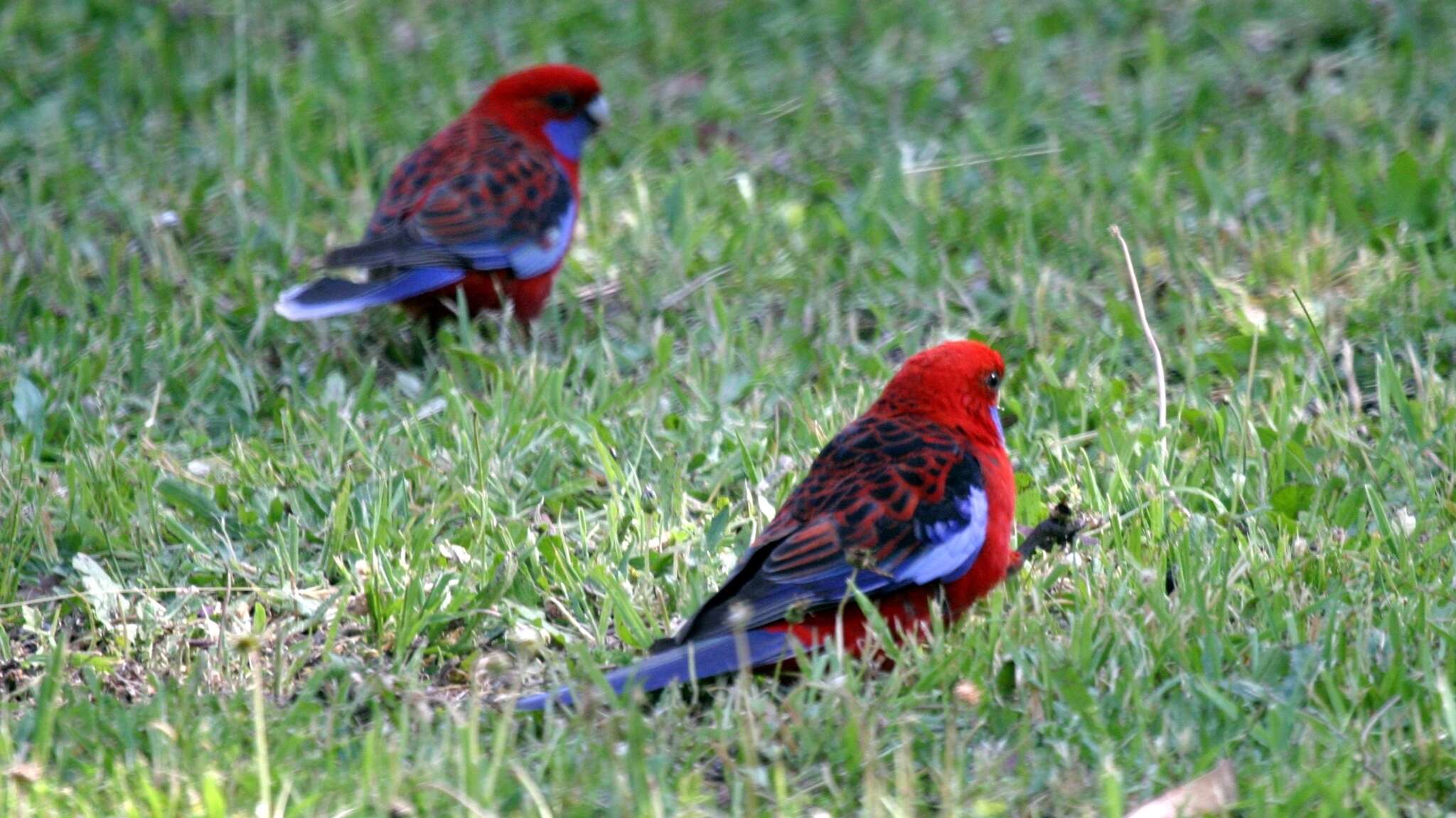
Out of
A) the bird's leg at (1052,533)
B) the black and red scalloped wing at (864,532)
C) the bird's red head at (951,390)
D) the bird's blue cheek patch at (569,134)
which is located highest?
the bird's blue cheek patch at (569,134)

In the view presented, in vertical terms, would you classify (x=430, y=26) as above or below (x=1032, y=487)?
above

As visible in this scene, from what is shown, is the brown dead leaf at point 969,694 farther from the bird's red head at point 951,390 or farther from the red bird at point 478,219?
the red bird at point 478,219

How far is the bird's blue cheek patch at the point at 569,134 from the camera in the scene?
5.30m

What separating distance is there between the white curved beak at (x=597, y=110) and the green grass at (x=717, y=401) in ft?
0.86

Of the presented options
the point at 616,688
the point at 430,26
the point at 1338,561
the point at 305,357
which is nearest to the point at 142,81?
the point at 430,26

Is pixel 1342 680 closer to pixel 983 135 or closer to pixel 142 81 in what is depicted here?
pixel 983 135

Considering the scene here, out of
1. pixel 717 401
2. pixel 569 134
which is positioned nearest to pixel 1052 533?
pixel 717 401

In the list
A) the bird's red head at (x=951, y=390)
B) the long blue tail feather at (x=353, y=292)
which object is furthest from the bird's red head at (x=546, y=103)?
the bird's red head at (x=951, y=390)

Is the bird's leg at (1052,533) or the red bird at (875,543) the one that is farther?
the bird's leg at (1052,533)

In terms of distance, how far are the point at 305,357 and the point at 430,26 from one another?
2452 mm

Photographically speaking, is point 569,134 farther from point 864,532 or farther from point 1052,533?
point 864,532

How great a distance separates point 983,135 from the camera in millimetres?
5664

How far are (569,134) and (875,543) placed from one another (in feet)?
8.34

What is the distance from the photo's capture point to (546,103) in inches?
210
